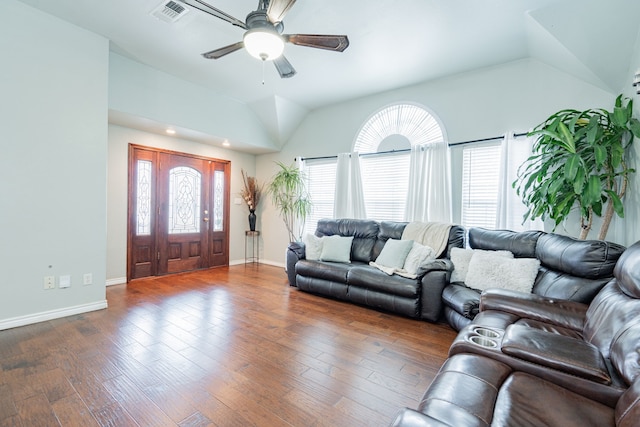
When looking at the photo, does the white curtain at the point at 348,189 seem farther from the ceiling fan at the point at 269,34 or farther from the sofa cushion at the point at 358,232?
the ceiling fan at the point at 269,34

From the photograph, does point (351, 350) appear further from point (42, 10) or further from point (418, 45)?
point (42, 10)

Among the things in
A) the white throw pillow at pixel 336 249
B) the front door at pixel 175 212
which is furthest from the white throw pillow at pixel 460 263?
the front door at pixel 175 212

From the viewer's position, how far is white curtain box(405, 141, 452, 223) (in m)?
3.91

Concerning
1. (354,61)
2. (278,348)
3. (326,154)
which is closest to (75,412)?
(278,348)

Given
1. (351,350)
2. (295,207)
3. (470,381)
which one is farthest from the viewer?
(295,207)

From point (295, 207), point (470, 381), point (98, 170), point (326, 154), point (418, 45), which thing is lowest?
point (470, 381)

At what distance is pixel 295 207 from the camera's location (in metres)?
5.54

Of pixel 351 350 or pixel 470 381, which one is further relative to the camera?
pixel 351 350

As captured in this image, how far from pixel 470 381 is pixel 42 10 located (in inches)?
180

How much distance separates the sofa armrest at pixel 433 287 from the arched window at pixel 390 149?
1.39 m

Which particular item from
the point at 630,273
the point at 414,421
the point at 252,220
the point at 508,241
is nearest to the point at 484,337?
the point at 630,273

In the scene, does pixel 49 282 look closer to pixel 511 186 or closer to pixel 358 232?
pixel 358 232

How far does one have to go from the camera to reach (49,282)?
2949mm

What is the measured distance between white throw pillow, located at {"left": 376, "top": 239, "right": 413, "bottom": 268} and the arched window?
30.5 inches
